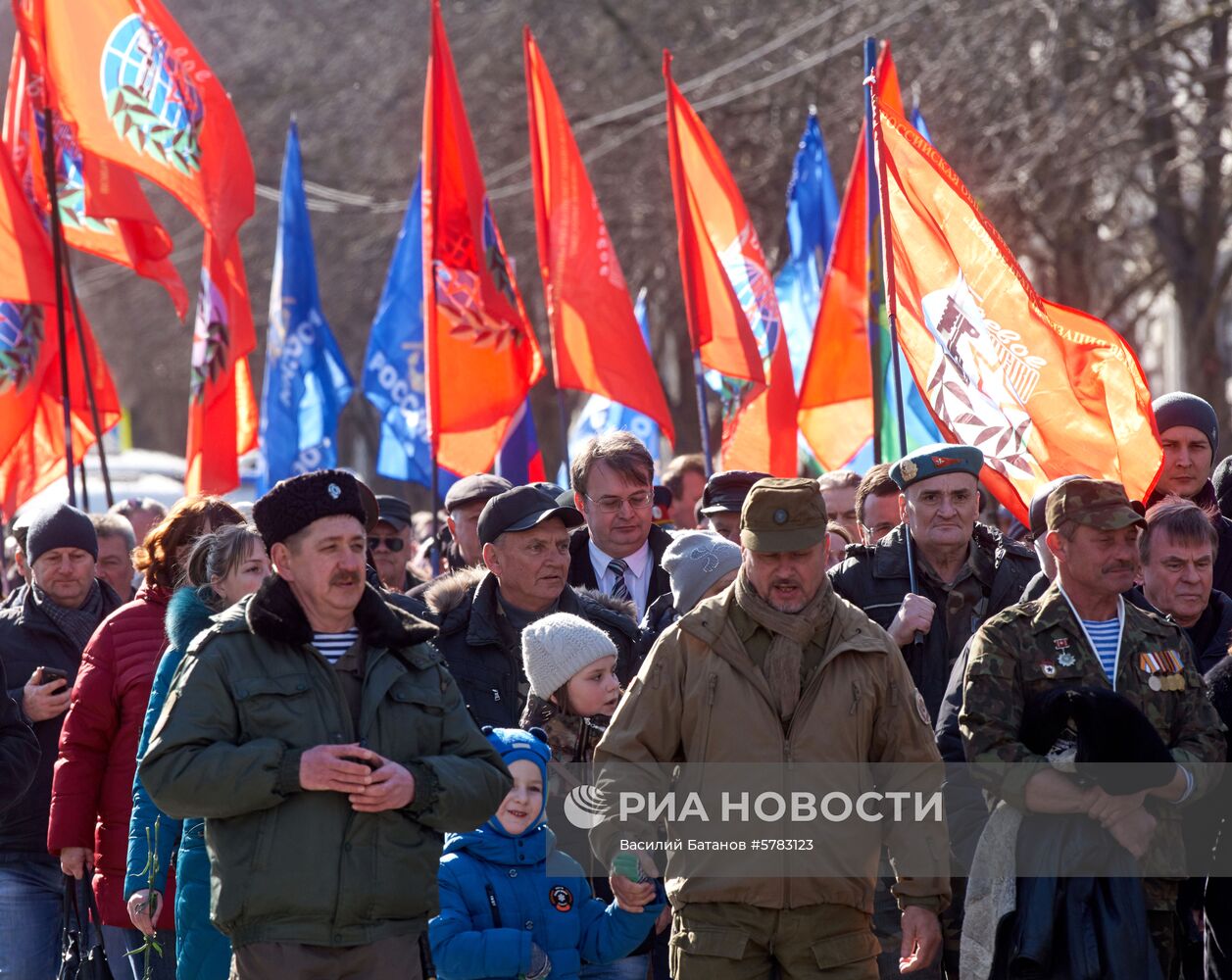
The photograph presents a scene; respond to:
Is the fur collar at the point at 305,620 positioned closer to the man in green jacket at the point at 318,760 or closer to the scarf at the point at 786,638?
the man in green jacket at the point at 318,760

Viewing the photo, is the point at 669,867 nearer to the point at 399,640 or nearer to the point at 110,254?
the point at 399,640

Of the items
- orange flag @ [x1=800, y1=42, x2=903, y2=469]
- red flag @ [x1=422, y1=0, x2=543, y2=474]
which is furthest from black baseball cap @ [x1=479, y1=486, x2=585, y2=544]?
orange flag @ [x1=800, y1=42, x2=903, y2=469]

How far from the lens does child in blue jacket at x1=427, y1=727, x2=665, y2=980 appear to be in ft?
15.6

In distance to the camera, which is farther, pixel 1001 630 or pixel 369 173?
pixel 369 173

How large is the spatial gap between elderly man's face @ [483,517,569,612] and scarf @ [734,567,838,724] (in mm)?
1473

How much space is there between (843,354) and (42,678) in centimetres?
515

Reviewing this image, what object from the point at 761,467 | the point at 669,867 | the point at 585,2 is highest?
the point at 585,2

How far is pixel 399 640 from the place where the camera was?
14.0 feet

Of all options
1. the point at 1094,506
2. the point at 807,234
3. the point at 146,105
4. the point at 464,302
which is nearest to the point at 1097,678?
the point at 1094,506

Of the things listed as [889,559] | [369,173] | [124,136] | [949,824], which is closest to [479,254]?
[124,136]

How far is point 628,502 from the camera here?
6.45 meters

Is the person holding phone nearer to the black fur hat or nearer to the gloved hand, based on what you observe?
the gloved hand

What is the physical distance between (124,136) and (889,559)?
494 centimetres

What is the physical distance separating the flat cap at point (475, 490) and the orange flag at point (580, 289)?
6.13 feet
